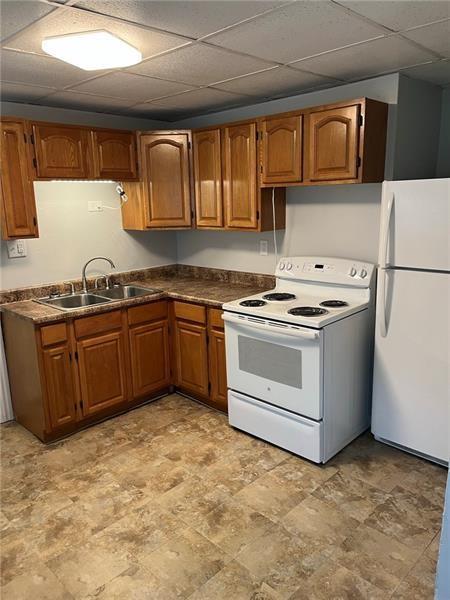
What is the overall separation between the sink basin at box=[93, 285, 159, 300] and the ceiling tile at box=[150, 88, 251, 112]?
4.69 ft

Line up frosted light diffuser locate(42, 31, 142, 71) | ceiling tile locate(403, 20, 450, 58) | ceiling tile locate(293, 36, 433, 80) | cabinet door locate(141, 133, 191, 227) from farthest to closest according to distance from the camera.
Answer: cabinet door locate(141, 133, 191, 227) → ceiling tile locate(293, 36, 433, 80) → ceiling tile locate(403, 20, 450, 58) → frosted light diffuser locate(42, 31, 142, 71)

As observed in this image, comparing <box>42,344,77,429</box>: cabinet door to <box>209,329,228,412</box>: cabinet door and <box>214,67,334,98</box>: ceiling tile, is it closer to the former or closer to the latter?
<box>209,329,228,412</box>: cabinet door

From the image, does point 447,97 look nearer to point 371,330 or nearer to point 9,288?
point 371,330

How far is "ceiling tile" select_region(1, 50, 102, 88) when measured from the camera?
219 cm

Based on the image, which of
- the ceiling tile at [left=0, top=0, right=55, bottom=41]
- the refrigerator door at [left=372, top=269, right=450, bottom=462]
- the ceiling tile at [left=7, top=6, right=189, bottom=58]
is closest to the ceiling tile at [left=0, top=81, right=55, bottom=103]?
the ceiling tile at [left=7, top=6, right=189, bottom=58]

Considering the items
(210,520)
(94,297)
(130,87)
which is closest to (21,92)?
(130,87)

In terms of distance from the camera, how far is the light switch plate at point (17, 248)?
322 centimetres

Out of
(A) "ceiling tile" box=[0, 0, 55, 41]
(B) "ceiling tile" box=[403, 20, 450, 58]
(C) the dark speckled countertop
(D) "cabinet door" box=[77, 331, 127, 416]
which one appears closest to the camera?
(A) "ceiling tile" box=[0, 0, 55, 41]

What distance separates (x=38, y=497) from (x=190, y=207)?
2.33 metres

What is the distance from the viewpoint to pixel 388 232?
2576mm

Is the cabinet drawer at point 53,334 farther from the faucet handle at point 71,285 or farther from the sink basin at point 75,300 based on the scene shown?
the faucet handle at point 71,285

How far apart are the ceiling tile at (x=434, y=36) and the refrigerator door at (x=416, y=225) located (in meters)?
0.63

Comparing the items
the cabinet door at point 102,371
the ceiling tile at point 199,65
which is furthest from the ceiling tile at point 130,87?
the cabinet door at point 102,371

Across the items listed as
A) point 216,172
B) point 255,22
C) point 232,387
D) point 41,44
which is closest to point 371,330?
point 232,387
